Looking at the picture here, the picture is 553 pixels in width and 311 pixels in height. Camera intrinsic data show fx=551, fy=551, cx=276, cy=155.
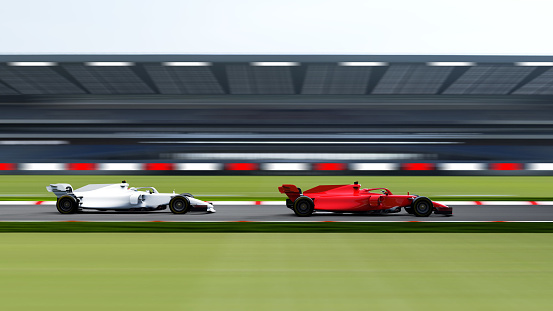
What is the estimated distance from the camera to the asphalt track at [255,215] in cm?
1149

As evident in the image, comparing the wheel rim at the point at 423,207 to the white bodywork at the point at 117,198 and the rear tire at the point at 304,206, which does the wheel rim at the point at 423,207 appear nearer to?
the rear tire at the point at 304,206

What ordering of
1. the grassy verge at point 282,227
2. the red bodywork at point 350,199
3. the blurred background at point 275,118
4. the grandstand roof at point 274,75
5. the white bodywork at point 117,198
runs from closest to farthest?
1. the grassy verge at point 282,227
2. the red bodywork at point 350,199
3. the white bodywork at point 117,198
4. the grandstand roof at point 274,75
5. the blurred background at point 275,118

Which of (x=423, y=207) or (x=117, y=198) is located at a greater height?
(x=423, y=207)

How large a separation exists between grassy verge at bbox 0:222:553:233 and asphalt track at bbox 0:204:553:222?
0.94m

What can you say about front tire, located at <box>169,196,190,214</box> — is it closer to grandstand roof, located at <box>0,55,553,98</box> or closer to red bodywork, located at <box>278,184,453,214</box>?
red bodywork, located at <box>278,184,453,214</box>

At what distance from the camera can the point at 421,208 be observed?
1183 centimetres

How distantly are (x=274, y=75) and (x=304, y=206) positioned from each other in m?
21.0

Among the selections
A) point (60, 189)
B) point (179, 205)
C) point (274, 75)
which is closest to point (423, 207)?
point (179, 205)

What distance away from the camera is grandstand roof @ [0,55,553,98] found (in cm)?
3131

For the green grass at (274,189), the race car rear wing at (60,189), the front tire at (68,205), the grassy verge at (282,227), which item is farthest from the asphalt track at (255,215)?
the green grass at (274,189)

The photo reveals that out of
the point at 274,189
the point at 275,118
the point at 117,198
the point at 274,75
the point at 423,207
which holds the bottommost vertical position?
the point at 117,198

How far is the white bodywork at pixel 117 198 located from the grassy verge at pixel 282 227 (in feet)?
6.15

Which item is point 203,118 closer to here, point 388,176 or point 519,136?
point 388,176

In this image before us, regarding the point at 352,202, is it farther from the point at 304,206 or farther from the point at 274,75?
the point at 274,75
